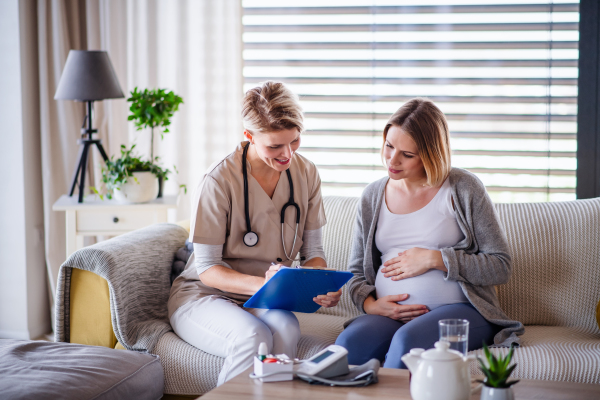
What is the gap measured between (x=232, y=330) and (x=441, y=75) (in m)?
1.89

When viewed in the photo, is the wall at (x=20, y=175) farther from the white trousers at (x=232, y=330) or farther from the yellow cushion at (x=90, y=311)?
the white trousers at (x=232, y=330)

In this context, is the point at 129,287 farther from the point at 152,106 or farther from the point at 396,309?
the point at 152,106

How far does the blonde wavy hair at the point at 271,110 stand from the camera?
1.59 meters

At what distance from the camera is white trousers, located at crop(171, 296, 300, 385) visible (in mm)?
1483

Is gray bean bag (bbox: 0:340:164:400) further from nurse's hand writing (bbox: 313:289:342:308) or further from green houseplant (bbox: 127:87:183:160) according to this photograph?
green houseplant (bbox: 127:87:183:160)

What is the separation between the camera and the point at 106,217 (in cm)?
256

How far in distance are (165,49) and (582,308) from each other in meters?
2.32

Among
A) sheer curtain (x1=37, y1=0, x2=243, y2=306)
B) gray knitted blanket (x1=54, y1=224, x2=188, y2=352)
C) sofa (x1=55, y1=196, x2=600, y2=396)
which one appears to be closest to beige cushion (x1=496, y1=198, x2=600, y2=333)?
sofa (x1=55, y1=196, x2=600, y2=396)

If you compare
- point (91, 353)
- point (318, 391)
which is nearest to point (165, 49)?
point (91, 353)

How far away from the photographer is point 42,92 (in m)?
2.93

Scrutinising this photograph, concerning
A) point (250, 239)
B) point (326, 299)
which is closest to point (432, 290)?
point (326, 299)

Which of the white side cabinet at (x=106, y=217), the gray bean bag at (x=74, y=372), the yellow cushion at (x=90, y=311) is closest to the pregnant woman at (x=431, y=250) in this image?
the gray bean bag at (x=74, y=372)

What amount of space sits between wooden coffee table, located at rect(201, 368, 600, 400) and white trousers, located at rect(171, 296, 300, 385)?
0.27m

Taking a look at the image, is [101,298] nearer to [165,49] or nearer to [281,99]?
[281,99]
